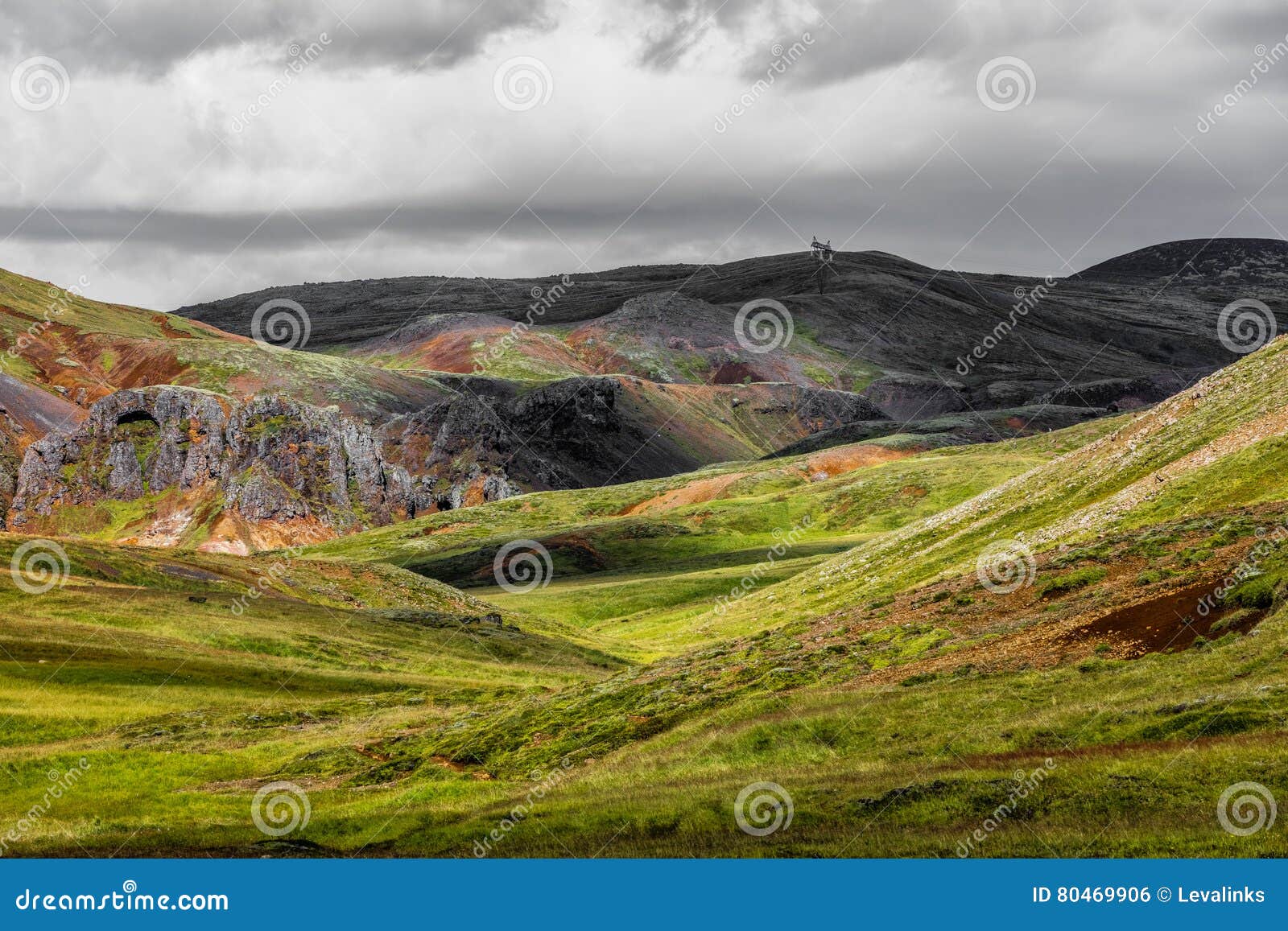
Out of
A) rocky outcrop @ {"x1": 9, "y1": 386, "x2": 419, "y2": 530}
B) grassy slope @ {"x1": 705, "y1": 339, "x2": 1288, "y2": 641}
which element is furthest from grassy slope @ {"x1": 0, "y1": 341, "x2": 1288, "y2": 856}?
rocky outcrop @ {"x1": 9, "y1": 386, "x2": 419, "y2": 530}

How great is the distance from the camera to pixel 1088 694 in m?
38.7

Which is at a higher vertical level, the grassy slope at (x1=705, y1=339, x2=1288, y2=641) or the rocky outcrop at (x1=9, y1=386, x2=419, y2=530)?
the rocky outcrop at (x1=9, y1=386, x2=419, y2=530)

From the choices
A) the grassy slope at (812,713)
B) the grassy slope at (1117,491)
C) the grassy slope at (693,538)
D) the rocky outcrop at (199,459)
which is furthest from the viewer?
the rocky outcrop at (199,459)

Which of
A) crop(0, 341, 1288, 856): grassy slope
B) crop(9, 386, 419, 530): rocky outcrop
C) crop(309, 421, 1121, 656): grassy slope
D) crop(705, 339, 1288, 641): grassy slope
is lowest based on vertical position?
crop(0, 341, 1288, 856): grassy slope

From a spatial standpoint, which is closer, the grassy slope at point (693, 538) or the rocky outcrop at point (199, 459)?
the grassy slope at point (693, 538)

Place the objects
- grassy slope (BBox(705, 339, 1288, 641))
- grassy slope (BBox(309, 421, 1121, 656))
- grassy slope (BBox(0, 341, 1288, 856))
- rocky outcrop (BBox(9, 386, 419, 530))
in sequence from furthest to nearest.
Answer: rocky outcrop (BBox(9, 386, 419, 530)) < grassy slope (BBox(309, 421, 1121, 656)) < grassy slope (BBox(705, 339, 1288, 641)) < grassy slope (BBox(0, 341, 1288, 856))

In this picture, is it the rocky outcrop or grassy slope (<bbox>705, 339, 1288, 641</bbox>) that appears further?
the rocky outcrop

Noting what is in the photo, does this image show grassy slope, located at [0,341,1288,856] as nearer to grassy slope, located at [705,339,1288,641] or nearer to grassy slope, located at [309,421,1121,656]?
grassy slope, located at [705,339,1288,641]

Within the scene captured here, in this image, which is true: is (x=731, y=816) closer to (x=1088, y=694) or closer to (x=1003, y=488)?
(x=1088, y=694)

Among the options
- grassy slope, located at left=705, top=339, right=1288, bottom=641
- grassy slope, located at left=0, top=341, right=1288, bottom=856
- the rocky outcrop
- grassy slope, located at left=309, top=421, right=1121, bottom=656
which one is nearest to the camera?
grassy slope, located at left=0, top=341, right=1288, bottom=856

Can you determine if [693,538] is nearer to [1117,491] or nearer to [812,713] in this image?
[1117,491]

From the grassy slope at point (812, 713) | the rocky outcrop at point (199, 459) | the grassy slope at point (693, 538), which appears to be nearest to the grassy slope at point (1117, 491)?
the grassy slope at point (812, 713)

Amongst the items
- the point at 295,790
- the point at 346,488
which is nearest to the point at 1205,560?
the point at 295,790

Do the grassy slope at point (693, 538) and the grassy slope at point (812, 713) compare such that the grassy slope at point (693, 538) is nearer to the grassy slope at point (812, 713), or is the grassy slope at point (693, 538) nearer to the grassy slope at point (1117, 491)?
the grassy slope at point (1117, 491)
